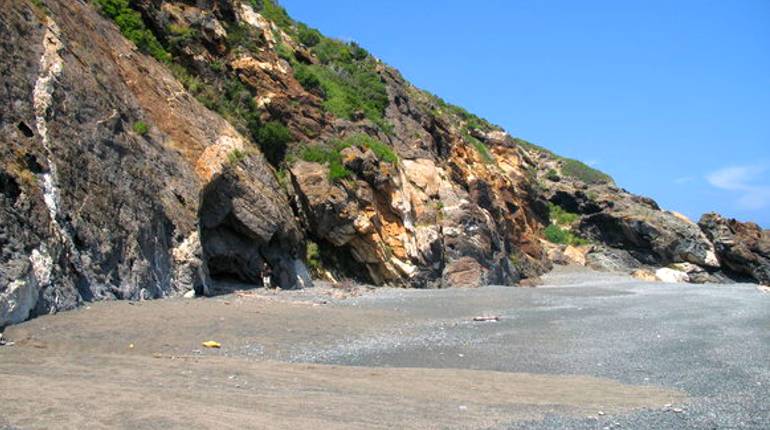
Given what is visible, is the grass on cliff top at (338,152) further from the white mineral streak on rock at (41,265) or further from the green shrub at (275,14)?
the white mineral streak on rock at (41,265)

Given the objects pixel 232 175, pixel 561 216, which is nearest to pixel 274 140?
pixel 232 175

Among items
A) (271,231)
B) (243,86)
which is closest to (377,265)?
(271,231)

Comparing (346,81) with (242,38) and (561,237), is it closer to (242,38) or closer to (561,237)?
(242,38)

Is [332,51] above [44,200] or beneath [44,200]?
above

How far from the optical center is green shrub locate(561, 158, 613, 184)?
52812mm

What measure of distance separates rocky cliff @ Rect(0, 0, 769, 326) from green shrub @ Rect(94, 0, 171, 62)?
51 millimetres

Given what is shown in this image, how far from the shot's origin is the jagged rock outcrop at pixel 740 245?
3888cm

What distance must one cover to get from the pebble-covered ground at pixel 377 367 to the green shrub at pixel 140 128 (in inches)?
173

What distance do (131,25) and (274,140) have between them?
5.62 meters

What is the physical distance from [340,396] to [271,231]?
38.8 feet

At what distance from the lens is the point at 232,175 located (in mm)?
17719

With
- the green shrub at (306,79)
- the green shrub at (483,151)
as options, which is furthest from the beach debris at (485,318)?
the green shrub at (483,151)

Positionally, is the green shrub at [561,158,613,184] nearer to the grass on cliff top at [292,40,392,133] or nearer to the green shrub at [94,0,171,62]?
the grass on cliff top at [292,40,392,133]

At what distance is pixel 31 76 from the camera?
13039 mm
